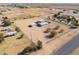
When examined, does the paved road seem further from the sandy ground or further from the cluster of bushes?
the cluster of bushes

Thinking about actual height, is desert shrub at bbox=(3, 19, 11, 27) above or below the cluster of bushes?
above

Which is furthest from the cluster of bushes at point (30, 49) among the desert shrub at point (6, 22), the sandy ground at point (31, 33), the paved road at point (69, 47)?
the desert shrub at point (6, 22)

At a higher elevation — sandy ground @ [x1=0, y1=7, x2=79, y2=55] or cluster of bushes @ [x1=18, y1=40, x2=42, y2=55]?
sandy ground @ [x1=0, y1=7, x2=79, y2=55]

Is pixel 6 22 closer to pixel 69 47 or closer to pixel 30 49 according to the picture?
A: pixel 30 49

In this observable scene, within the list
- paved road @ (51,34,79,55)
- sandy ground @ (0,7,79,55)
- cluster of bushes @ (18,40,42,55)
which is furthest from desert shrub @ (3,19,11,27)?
paved road @ (51,34,79,55)

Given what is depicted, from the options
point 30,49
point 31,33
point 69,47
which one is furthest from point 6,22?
point 69,47

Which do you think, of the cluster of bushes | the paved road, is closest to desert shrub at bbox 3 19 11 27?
the cluster of bushes

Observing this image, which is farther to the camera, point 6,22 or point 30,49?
point 6,22
